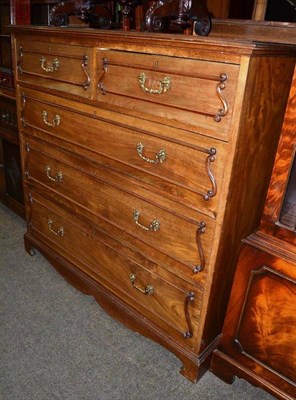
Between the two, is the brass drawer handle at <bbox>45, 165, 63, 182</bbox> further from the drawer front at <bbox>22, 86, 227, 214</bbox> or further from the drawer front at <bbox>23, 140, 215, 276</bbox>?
the drawer front at <bbox>22, 86, 227, 214</bbox>

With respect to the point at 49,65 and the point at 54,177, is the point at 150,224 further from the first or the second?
the point at 49,65

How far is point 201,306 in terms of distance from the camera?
1349 millimetres

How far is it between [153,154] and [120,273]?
650 millimetres

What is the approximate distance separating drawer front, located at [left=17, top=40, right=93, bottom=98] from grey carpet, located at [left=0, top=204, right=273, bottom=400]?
113 centimetres

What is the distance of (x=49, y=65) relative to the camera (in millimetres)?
1600

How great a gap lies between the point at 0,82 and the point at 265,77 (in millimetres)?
2018

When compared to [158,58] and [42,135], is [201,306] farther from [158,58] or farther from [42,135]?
[42,135]

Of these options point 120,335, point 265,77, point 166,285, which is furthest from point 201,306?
point 265,77

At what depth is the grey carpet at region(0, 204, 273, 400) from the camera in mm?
1476

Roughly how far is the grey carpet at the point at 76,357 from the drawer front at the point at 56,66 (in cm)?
113

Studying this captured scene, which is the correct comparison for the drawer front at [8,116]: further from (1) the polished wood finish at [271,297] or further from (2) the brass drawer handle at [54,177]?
(1) the polished wood finish at [271,297]

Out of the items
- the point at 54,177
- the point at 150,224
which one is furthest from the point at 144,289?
the point at 54,177

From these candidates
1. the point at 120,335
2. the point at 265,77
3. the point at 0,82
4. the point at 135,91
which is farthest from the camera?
the point at 0,82

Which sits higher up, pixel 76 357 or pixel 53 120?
pixel 53 120
